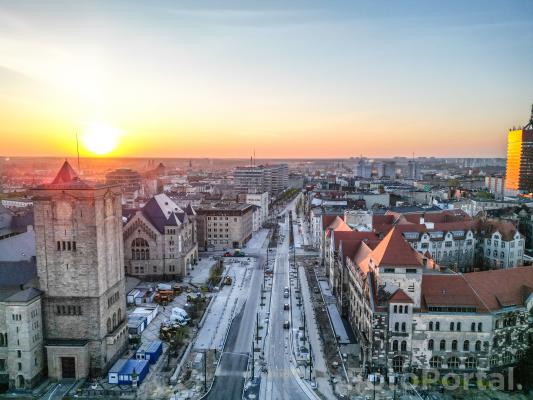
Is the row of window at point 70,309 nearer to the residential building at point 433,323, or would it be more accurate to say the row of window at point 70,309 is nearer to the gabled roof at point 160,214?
the residential building at point 433,323

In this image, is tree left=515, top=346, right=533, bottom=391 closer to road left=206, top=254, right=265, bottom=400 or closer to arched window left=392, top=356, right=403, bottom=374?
arched window left=392, top=356, right=403, bottom=374

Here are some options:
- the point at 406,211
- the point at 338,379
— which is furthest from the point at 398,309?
the point at 406,211

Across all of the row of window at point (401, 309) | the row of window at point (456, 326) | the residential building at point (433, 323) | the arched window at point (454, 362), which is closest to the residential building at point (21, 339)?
the residential building at point (433, 323)

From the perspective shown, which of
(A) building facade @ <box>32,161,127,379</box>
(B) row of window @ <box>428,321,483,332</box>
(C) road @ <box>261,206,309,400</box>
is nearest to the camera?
(C) road @ <box>261,206,309,400</box>

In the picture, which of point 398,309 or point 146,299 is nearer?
point 398,309

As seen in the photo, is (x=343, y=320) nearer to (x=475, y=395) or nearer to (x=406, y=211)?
(x=475, y=395)

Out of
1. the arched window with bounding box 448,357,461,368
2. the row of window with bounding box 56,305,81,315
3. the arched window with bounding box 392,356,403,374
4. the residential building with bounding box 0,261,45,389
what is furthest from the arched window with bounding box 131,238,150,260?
the arched window with bounding box 448,357,461,368
